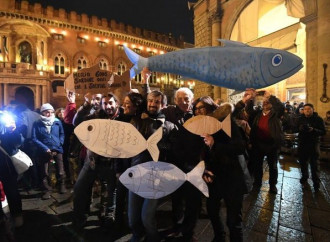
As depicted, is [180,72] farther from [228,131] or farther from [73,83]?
[73,83]

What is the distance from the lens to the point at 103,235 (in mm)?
2688

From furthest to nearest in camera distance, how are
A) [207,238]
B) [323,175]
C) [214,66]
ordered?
1. [323,175]
2. [207,238]
3. [214,66]

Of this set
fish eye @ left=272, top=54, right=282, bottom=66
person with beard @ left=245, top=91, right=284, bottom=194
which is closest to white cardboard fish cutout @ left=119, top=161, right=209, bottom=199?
fish eye @ left=272, top=54, right=282, bottom=66

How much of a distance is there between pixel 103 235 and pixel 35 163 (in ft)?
8.54

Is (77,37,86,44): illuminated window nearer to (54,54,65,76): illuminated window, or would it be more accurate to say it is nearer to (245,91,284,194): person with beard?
(54,54,65,76): illuminated window

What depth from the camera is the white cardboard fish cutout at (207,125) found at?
1800 mm

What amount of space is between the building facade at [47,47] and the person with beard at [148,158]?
22.2 m

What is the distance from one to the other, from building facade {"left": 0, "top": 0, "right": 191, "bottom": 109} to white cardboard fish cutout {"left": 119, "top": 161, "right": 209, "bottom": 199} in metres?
22.3

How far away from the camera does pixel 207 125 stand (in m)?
1.83

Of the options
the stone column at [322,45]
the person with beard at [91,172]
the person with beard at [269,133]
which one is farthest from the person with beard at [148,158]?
the stone column at [322,45]

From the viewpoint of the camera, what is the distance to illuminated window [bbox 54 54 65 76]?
75.4ft

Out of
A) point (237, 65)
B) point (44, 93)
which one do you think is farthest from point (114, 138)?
point (44, 93)

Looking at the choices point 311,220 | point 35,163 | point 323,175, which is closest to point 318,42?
point 323,175

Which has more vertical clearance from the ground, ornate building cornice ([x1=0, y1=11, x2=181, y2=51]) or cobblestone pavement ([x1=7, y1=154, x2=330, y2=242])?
ornate building cornice ([x1=0, y1=11, x2=181, y2=51])
